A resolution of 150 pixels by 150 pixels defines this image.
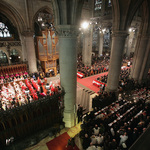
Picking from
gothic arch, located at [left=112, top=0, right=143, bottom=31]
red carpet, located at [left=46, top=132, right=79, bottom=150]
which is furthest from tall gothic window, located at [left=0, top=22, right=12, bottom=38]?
red carpet, located at [left=46, top=132, right=79, bottom=150]

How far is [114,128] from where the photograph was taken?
21.7 feet

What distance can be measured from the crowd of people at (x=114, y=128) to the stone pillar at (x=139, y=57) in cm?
624

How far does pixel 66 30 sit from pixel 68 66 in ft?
6.52

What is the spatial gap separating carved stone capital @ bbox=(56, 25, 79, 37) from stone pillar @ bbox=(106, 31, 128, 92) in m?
5.42

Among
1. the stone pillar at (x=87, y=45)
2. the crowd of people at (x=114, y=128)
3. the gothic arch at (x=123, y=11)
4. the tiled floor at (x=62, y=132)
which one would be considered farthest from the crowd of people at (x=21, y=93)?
the stone pillar at (x=87, y=45)

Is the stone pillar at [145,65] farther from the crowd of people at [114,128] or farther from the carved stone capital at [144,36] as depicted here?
the crowd of people at [114,128]

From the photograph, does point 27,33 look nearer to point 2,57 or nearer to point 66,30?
point 2,57

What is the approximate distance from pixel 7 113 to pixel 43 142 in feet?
9.35

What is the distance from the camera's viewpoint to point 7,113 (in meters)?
5.78

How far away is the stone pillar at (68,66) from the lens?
6008 millimetres

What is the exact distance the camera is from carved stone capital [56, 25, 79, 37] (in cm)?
586

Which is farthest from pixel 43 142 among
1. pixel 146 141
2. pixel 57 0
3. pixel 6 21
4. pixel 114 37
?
pixel 6 21

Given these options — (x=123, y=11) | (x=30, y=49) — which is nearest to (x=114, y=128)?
(x=123, y=11)

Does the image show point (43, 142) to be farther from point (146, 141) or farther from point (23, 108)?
→ point (146, 141)
